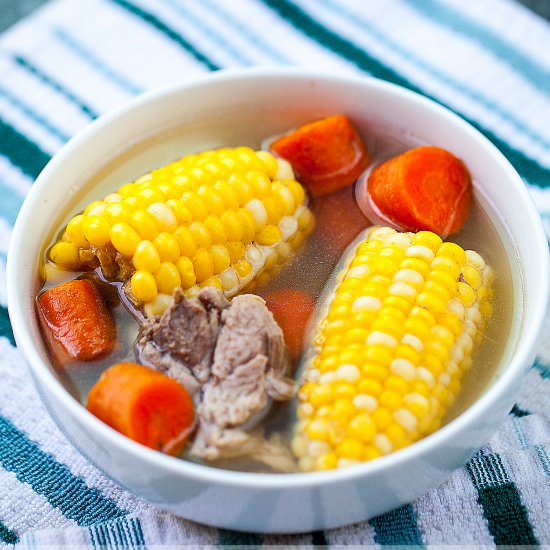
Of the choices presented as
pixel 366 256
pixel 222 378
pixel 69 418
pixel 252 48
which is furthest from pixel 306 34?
pixel 69 418

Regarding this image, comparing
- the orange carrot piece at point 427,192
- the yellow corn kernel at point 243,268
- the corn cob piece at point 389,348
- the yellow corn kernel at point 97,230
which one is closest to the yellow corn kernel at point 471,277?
the corn cob piece at point 389,348

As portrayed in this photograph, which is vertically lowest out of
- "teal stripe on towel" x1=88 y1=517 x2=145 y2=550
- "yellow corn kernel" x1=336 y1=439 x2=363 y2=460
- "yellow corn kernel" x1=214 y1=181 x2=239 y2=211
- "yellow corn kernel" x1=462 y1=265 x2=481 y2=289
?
"teal stripe on towel" x1=88 y1=517 x2=145 y2=550

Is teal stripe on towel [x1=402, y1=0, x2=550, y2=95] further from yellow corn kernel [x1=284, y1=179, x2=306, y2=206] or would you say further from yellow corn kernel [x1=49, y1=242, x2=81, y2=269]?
yellow corn kernel [x1=49, y1=242, x2=81, y2=269]

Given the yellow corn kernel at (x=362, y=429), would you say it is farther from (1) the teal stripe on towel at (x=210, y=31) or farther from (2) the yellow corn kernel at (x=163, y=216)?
(1) the teal stripe on towel at (x=210, y=31)

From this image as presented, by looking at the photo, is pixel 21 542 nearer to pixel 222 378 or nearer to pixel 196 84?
pixel 222 378

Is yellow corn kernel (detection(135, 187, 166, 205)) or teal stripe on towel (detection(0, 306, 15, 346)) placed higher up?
yellow corn kernel (detection(135, 187, 166, 205))

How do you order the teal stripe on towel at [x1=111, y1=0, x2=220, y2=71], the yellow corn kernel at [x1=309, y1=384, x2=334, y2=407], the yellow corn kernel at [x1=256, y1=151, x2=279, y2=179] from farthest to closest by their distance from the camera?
the teal stripe on towel at [x1=111, y1=0, x2=220, y2=71] < the yellow corn kernel at [x1=256, y1=151, x2=279, y2=179] < the yellow corn kernel at [x1=309, y1=384, x2=334, y2=407]

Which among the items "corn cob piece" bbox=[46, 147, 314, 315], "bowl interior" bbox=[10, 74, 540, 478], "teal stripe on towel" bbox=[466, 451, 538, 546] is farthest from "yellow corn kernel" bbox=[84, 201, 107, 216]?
"teal stripe on towel" bbox=[466, 451, 538, 546]
